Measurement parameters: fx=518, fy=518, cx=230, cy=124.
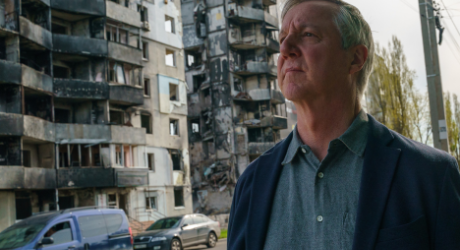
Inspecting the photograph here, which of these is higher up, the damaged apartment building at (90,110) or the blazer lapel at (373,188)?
the damaged apartment building at (90,110)

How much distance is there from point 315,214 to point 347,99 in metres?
0.54

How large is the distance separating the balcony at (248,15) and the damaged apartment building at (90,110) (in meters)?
10.6

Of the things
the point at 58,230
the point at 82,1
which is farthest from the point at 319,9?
the point at 82,1

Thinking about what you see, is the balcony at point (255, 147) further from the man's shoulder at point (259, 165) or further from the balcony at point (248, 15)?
the man's shoulder at point (259, 165)

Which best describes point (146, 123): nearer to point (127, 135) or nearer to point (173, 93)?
point (127, 135)

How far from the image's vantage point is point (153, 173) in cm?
4047

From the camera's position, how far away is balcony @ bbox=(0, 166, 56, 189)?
28.0m

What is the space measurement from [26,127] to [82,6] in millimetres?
10563

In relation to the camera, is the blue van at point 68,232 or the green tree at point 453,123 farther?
the green tree at point 453,123

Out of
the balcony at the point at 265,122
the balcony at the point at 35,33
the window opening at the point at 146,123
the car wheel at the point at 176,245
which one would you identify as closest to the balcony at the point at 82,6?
the balcony at the point at 35,33

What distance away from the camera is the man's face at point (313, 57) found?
2188 mm

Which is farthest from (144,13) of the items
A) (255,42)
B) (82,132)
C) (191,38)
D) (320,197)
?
(320,197)

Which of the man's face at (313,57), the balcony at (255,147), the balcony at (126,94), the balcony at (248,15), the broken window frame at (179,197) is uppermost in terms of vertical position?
the balcony at (248,15)

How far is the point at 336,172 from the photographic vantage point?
2092 millimetres
